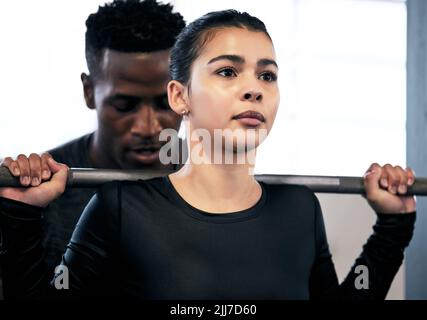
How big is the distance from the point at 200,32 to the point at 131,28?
49 cm

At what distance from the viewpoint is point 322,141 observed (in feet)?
8.36

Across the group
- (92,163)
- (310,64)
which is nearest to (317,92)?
(310,64)

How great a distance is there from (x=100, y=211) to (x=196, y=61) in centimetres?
24

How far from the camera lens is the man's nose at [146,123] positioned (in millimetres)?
1348

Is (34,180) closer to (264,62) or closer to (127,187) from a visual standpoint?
(127,187)

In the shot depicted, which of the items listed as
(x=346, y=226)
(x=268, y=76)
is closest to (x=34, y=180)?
(x=268, y=76)

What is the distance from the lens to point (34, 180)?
0.94 meters

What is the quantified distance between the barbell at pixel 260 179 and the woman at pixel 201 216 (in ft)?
0.05

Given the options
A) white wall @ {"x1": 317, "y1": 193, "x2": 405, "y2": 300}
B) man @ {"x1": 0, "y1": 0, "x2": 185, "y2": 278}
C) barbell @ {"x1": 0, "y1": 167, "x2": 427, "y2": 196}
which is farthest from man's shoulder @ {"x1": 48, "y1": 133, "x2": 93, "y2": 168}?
white wall @ {"x1": 317, "y1": 193, "x2": 405, "y2": 300}

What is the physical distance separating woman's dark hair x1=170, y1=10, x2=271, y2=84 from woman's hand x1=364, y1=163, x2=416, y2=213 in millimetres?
267

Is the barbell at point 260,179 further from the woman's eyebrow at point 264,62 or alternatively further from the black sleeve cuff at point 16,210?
the woman's eyebrow at point 264,62

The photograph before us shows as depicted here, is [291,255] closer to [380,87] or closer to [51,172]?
[51,172]

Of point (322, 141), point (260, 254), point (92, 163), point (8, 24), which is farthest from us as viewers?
point (322, 141)

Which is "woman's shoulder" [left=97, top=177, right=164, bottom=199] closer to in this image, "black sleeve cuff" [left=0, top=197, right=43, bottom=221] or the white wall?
"black sleeve cuff" [left=0, top=197, right=43, bottom=221]
